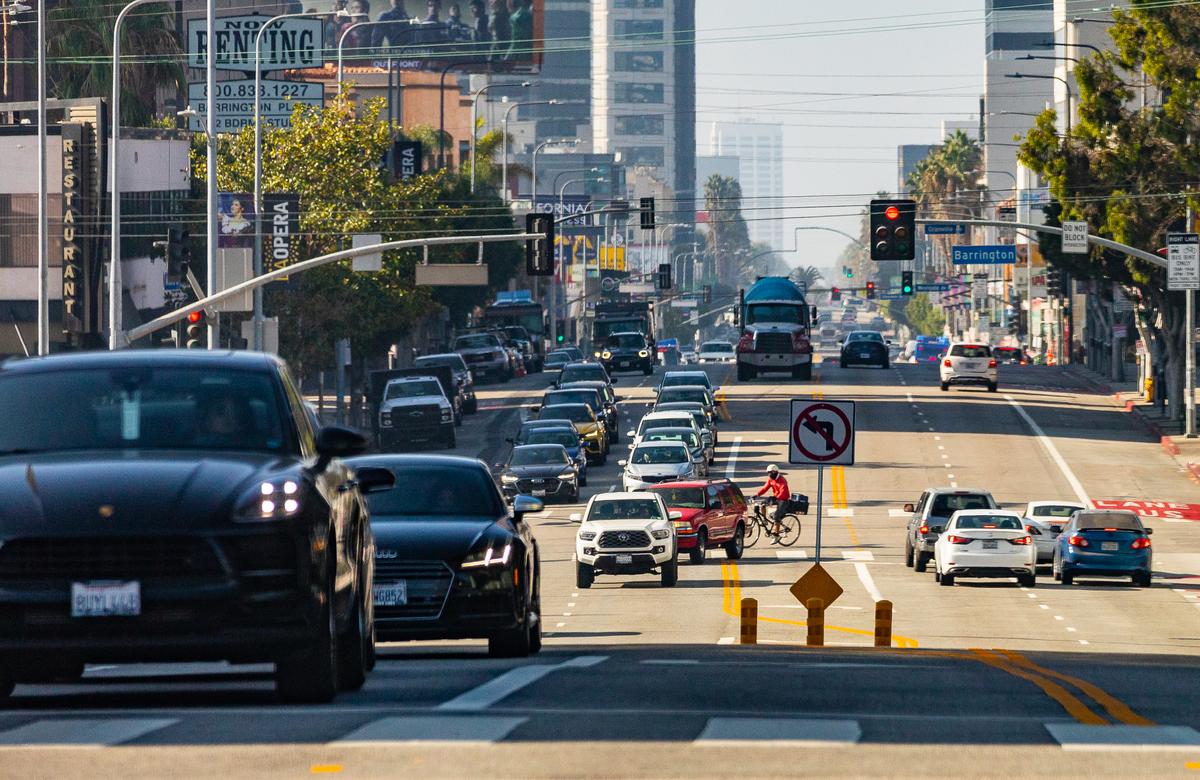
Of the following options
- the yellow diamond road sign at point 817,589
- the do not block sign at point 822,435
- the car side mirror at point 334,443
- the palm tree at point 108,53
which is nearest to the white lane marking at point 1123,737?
the car side mirror at point 334,443

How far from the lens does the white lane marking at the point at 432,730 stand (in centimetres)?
941

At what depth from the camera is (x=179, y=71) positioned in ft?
260

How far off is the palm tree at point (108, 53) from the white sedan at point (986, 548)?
154ft

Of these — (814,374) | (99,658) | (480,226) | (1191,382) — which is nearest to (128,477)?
(99,658)

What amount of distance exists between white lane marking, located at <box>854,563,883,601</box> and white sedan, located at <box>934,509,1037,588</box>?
130 cm

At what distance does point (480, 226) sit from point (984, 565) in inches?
2601

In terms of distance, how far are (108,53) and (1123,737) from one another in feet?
229

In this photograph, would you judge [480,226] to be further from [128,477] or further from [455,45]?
[128,477]

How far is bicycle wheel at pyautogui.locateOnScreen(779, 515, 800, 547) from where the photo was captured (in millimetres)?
46344

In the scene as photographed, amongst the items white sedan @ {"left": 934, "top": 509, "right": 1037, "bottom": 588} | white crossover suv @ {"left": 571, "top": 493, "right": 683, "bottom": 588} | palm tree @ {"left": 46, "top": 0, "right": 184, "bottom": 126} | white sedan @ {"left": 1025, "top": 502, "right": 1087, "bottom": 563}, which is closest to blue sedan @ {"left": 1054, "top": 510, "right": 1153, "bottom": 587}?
white sedan @ {"left": 934, "top": 509, "right": 1037, "bottom": 588}

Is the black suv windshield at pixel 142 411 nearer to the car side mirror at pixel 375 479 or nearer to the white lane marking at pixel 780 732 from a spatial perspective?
the car side mirror at pixel 375 479

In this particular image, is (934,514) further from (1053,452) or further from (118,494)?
(118,494)

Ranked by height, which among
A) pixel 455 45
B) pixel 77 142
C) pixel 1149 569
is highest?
pixel 455 45

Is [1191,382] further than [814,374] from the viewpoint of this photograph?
No
